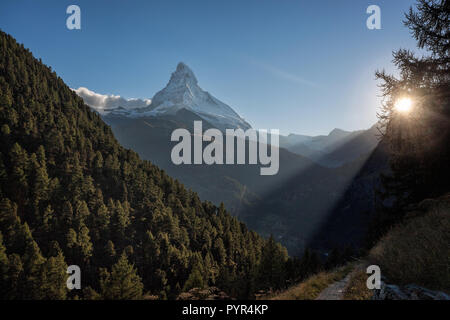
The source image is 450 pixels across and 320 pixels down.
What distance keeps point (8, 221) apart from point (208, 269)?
56.9 meters

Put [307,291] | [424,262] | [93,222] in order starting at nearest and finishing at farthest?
[424,262] < [307,291] < [93,222]

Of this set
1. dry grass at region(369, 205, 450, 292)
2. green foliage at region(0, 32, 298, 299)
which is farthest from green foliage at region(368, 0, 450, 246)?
green foliage at region(0, 32, 298, 299)

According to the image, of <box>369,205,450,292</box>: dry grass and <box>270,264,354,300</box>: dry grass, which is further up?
<box>369,205,450,292</box>: dry grass

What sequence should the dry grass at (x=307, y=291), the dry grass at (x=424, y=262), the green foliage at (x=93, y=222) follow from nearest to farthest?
the dry grass at (x=424, y=262) < the dry grass at (x=307, y=291) < the green foliage at (x=93, y=222)

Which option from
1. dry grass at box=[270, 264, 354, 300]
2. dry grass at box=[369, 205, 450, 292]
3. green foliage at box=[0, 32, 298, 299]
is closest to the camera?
dry grass at box=[369, 205, 450, 292]

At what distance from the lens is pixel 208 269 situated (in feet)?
198

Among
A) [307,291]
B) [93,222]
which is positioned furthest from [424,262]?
[93,222]

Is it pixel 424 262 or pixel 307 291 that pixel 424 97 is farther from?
pixel 307 291

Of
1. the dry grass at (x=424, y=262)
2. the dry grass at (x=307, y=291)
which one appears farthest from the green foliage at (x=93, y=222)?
the dry grass at (x=424, y=262)

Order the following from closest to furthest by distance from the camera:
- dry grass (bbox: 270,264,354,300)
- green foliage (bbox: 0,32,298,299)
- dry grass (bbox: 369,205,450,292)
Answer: dry grass (bbox: 369,205,450,292)
dry grass (bbox: 270,264,354,300)
green foliage (bbox: 0,32,298,299)

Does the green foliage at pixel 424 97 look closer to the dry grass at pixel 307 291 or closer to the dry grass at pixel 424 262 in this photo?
the dry grass at pixel 424 262

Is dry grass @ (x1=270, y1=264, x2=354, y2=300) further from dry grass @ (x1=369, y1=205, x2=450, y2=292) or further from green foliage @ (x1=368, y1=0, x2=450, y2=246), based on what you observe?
green foliage @ (x1=368, y1=0, x2=450, y2=246)
